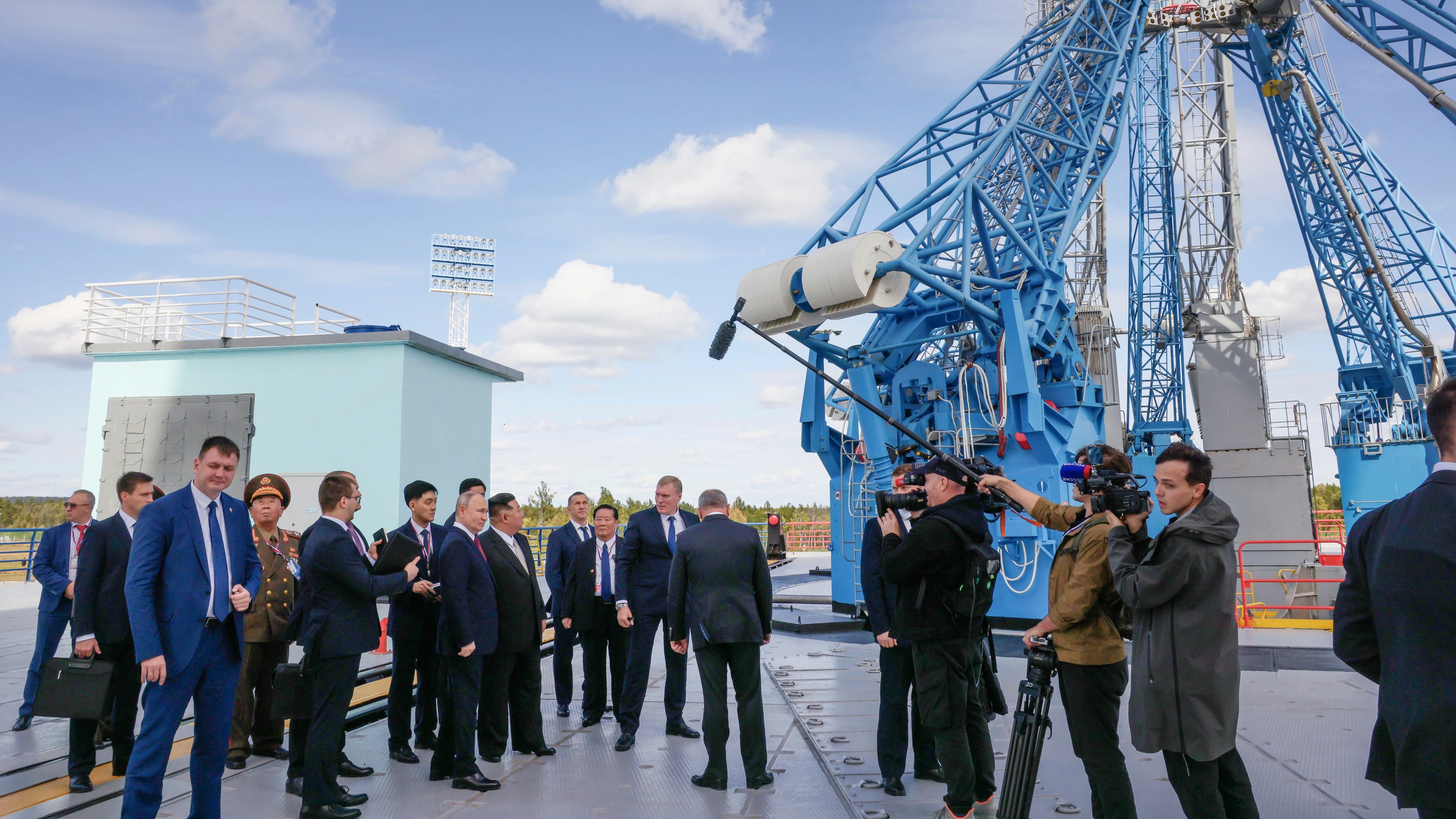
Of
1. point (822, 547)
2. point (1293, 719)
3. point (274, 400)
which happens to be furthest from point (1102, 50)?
point (822, 547)

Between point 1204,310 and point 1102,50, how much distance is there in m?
9.71

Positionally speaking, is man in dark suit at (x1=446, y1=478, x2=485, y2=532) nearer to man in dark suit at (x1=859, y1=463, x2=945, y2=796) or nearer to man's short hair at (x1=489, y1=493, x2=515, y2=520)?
man's short hair at (x1=489, y1=493, x2=515, y2=520)

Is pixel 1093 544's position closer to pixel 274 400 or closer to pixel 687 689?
pixel 687 689

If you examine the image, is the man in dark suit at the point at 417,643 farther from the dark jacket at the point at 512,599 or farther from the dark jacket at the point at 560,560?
the dark jacket at the point at 560,560

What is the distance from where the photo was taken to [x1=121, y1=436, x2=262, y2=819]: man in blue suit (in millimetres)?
3771

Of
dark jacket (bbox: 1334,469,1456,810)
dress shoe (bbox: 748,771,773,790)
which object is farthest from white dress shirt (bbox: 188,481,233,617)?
dark jacket (bbox: 1334,469,1456,810)

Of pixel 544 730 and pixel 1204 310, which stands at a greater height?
pixel 1204 310

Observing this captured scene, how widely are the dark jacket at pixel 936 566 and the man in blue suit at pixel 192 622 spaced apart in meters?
3.25

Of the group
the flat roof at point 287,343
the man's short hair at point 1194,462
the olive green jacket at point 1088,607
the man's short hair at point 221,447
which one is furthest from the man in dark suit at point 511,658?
the flat roof at point 287,343

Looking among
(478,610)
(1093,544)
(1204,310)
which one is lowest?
(478,610)

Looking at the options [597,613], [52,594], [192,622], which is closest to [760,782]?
[597,613]

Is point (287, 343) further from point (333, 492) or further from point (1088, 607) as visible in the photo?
point (1088, 607)

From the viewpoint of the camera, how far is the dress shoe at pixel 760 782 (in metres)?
4.82

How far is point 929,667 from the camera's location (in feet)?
13.9
